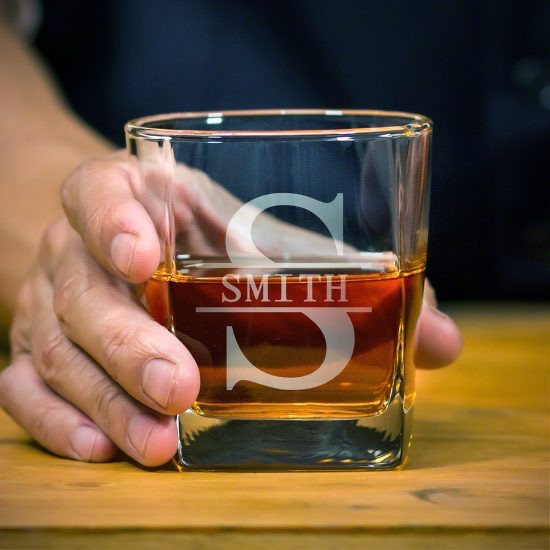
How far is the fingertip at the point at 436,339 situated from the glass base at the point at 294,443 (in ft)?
0.43

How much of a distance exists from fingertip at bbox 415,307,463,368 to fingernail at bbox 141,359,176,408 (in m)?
0.22

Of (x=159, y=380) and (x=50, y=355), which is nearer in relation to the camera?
(x=159, y=380)

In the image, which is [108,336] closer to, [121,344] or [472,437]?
[121,344]

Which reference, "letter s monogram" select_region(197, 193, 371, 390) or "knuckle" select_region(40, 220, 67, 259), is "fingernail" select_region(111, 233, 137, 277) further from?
"knuckle" select_region(40, 220, 67, 259)

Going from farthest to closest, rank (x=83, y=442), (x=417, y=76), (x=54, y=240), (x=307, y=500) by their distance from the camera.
A: (x=417, y=76)
(x=54, y=240)
(x=83, y=442)
(x=307, y=500)

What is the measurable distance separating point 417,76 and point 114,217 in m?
0.76

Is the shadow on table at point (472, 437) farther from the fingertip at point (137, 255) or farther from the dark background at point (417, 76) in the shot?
the dark background at point (417, 76)

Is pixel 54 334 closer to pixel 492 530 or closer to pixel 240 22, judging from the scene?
pixel 492 530

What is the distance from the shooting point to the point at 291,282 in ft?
1.79

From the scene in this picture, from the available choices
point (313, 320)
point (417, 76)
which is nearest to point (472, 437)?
point (313, 320)

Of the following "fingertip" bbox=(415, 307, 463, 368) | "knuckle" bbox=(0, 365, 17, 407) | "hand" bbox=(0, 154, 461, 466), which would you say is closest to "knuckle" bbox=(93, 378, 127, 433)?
"hand" bbox=(0, 154, 461, 466)

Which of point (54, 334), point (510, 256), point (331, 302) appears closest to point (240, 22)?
point (510, 256)

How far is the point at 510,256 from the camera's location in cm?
126

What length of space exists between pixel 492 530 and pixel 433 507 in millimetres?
41
